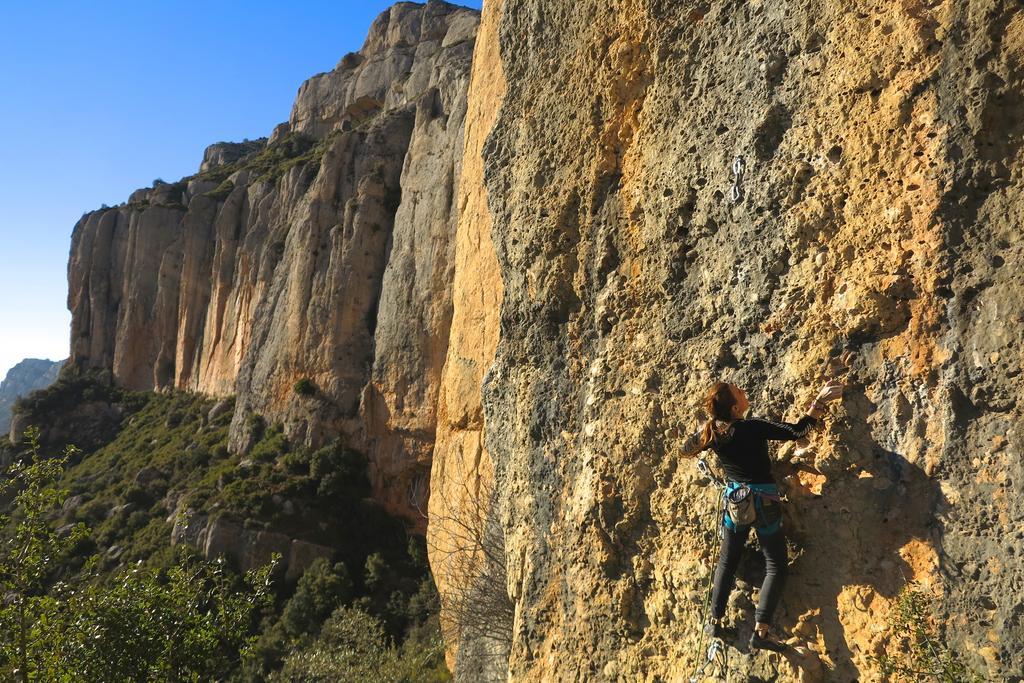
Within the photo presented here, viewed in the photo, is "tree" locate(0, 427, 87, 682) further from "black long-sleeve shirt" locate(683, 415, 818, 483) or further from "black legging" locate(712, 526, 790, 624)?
"black long-sleeve shirt" locate(683, 415, 818, 483)

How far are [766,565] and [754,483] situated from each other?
463 millimetres

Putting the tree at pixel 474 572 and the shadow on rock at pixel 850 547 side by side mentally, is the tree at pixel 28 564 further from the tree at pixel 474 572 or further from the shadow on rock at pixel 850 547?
the shadow on rock at pixel 850 547

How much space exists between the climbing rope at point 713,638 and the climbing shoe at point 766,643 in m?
0.22

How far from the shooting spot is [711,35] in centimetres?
465

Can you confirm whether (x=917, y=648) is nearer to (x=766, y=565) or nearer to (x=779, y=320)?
(x=766, y=565)

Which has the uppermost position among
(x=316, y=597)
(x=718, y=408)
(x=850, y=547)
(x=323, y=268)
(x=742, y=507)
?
(x=323, y=268)

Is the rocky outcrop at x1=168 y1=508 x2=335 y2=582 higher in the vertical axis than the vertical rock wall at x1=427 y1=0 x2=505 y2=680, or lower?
lower

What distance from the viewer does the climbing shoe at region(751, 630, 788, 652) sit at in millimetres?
3346

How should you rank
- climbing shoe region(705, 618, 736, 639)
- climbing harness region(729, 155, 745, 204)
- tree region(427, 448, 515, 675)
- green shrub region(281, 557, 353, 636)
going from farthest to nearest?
green shrub region(281, 557, 353, 636) < tree region(427, 448, 515, 675) < climbing harness region(729, 155, 745, 204) < climbing shoe region(705, 618, 736, 639)

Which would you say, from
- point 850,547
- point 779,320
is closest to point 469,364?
point 779,320

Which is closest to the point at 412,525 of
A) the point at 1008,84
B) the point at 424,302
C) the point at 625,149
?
the point at 424,302

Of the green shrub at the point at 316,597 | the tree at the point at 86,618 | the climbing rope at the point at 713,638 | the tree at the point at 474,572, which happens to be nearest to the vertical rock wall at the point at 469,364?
the tree at the point at 474,572

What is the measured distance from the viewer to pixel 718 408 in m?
3.50

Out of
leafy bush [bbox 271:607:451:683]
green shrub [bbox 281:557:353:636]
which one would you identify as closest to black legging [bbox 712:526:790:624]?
leafy bush [bbox 271:607:451:683]
